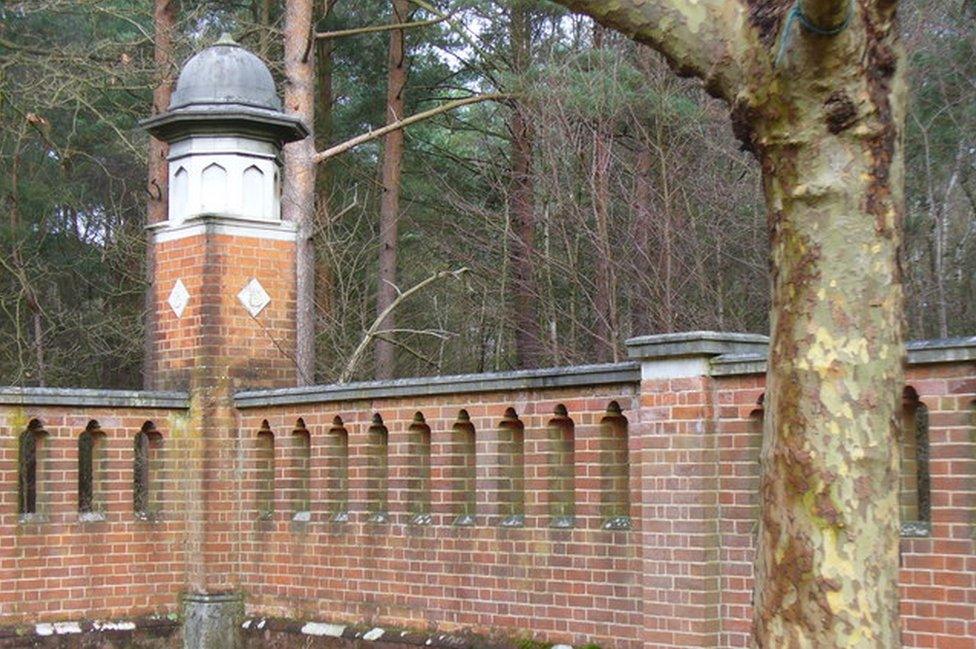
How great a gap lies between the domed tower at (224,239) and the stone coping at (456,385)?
0.44 m

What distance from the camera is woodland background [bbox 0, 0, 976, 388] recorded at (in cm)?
1789

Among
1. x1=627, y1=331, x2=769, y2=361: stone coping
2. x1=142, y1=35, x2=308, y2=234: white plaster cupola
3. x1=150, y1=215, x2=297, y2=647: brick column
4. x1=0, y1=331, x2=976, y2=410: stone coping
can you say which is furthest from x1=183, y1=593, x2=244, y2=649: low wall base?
x1=627, y1=331, x2=769, y2=361: stone coping

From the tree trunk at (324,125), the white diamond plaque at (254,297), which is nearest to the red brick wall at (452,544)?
the white diamond plaque at (254,297)

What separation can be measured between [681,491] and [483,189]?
58.9 feet

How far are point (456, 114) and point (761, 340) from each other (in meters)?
19.6

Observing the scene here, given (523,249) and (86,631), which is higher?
(523,249)

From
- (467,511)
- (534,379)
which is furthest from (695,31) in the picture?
(467,511)

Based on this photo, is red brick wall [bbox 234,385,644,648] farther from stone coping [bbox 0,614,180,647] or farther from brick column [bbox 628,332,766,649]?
stone coping [bbox 0,614,180,647]

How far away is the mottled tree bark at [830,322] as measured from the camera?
15.4 ft

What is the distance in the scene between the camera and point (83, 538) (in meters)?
10.7

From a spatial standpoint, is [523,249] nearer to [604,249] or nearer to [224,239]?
[604,249]

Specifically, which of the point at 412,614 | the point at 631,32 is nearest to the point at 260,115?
the point at 412,614

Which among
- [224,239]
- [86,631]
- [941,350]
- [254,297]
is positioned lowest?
[86,631]

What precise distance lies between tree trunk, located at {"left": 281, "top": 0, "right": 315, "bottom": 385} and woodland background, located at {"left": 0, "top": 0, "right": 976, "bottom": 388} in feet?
1.43
